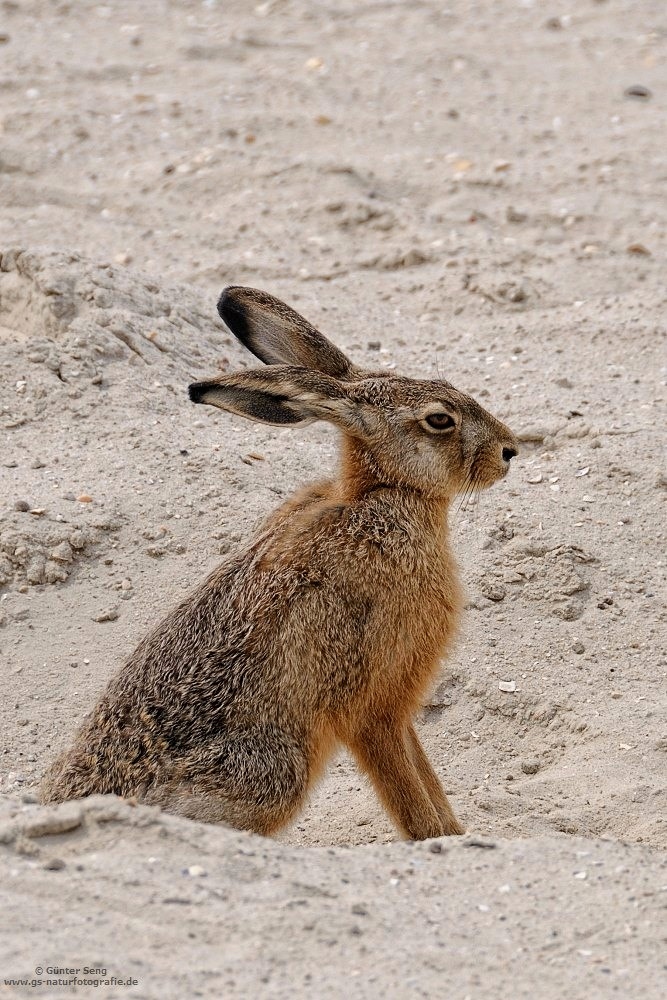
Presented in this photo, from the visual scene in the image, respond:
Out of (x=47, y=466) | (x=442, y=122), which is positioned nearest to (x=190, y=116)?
(x=442, y=122)

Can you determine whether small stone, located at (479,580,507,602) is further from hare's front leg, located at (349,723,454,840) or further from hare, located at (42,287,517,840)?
hare's front leg, located at (349,723,454,840)

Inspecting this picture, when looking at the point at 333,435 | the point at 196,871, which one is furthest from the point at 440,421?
the point at 333,435

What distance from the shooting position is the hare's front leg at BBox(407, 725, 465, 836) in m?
5.74

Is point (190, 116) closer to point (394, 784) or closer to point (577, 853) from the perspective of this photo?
point (394, 784)

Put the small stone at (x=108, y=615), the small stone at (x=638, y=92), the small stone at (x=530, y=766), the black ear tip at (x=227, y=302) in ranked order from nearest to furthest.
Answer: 1. the black ear tip at (x=227, y=302)
2. the small stone at (x=530, y=766)
3. the small stone at (x=108, y=615)
4. the small stone at (x=638, y=92)

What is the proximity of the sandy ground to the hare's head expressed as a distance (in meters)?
1.19

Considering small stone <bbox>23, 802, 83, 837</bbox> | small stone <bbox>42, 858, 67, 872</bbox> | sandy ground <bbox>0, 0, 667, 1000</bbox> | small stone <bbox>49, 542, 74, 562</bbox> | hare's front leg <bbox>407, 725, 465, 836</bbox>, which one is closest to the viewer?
sandy ground <bbox>0, 0, 667, 1000</bbox>

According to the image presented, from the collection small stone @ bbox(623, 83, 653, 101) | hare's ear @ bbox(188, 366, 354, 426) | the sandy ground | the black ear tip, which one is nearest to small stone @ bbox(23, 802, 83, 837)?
the sandy ground

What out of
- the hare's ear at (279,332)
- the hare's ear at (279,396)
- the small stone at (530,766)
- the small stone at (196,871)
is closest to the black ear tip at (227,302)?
the hare's ear at (279,332)

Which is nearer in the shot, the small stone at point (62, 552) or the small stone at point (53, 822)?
the small stone at point (53, 822)

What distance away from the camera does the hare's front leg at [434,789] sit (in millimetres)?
5742

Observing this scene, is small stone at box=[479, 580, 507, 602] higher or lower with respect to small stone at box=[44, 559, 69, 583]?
lower

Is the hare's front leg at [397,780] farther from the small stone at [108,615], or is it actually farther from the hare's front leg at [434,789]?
the small stone at [108,615]

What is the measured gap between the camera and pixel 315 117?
11.3m
